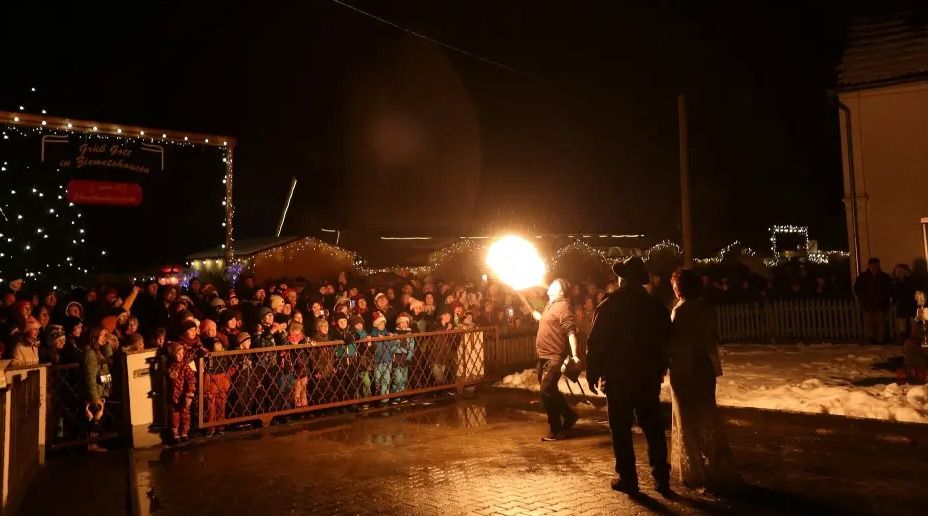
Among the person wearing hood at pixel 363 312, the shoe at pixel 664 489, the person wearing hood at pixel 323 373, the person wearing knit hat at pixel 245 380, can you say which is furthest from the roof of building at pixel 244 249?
the shoe at pixel 664 489

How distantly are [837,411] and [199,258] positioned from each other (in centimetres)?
1590

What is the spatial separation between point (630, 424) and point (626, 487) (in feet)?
1.75

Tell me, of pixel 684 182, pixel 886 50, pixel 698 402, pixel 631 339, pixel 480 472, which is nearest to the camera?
pixel 698 402

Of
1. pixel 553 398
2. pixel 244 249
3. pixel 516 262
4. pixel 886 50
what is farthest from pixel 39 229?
pixel 886 50

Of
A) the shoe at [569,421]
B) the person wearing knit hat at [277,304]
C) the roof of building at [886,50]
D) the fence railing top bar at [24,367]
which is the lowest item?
the shoe at [569,421]

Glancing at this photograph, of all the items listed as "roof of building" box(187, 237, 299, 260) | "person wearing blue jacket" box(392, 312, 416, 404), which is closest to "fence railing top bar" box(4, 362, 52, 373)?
"person wearing blue jacket" box(392, 312, 416, 404)

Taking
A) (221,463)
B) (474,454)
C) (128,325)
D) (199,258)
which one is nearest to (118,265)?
(199,258)

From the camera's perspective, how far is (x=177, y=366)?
9.09 meters

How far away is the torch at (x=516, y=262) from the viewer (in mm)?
19030

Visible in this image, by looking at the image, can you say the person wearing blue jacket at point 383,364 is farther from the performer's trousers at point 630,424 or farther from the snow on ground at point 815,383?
the performer's trousers at point 630,424

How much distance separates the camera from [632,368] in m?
6.22

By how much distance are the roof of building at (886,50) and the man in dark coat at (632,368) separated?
52.1 ft

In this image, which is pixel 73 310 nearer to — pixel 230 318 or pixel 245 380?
pixel 230 318

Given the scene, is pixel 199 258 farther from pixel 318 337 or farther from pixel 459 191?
pixel 459 191
